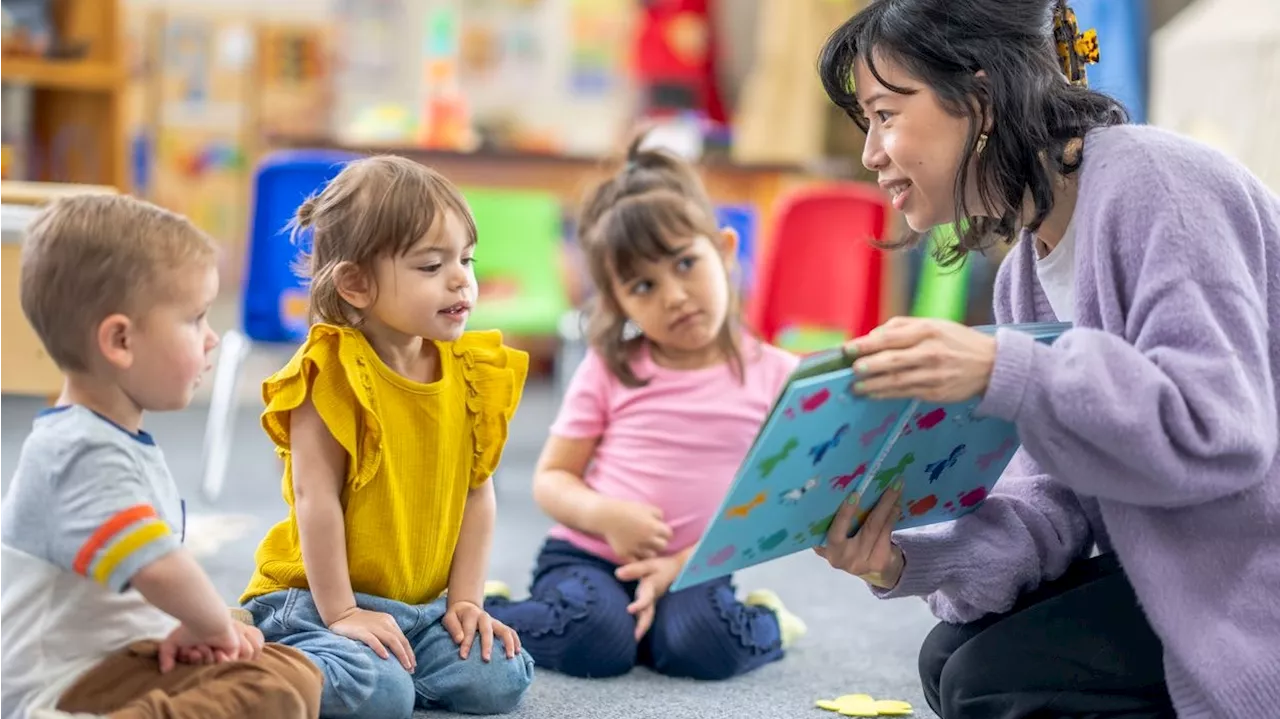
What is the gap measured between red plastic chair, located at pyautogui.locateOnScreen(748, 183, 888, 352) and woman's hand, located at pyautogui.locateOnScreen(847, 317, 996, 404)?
5.40ft

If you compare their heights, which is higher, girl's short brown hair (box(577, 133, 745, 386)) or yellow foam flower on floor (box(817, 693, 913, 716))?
girl's short brown hair (box(577, 133, 745, 386))

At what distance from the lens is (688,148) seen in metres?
3.50

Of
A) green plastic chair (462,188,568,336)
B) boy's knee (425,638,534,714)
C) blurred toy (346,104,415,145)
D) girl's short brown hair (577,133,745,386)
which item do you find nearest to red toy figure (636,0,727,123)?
blurred toy (346,104,415,145)

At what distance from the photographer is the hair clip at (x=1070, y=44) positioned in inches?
46.9

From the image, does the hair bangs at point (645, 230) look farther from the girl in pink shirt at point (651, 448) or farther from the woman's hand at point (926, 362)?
the woman's hand at point (926, 362)

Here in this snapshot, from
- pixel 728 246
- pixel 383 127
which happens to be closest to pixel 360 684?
pixel 728 246

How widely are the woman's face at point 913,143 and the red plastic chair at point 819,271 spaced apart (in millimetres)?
1452

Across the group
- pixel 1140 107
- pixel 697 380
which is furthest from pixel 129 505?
pixel 1140 107

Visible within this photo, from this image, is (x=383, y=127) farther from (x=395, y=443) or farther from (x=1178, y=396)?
(x=1178, y=396)

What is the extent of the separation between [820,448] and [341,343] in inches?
17.3

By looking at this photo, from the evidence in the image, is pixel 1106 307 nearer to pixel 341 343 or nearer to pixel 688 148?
pixel 341 343

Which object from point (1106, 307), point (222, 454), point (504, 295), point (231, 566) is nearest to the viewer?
point (1106, 307)

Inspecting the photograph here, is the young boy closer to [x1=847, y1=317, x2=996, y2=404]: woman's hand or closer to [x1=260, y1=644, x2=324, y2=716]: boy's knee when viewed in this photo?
[x1=260, y1=644, x2=324, y2=716]: boy's knee

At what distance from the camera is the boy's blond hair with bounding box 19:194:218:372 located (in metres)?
1.01
